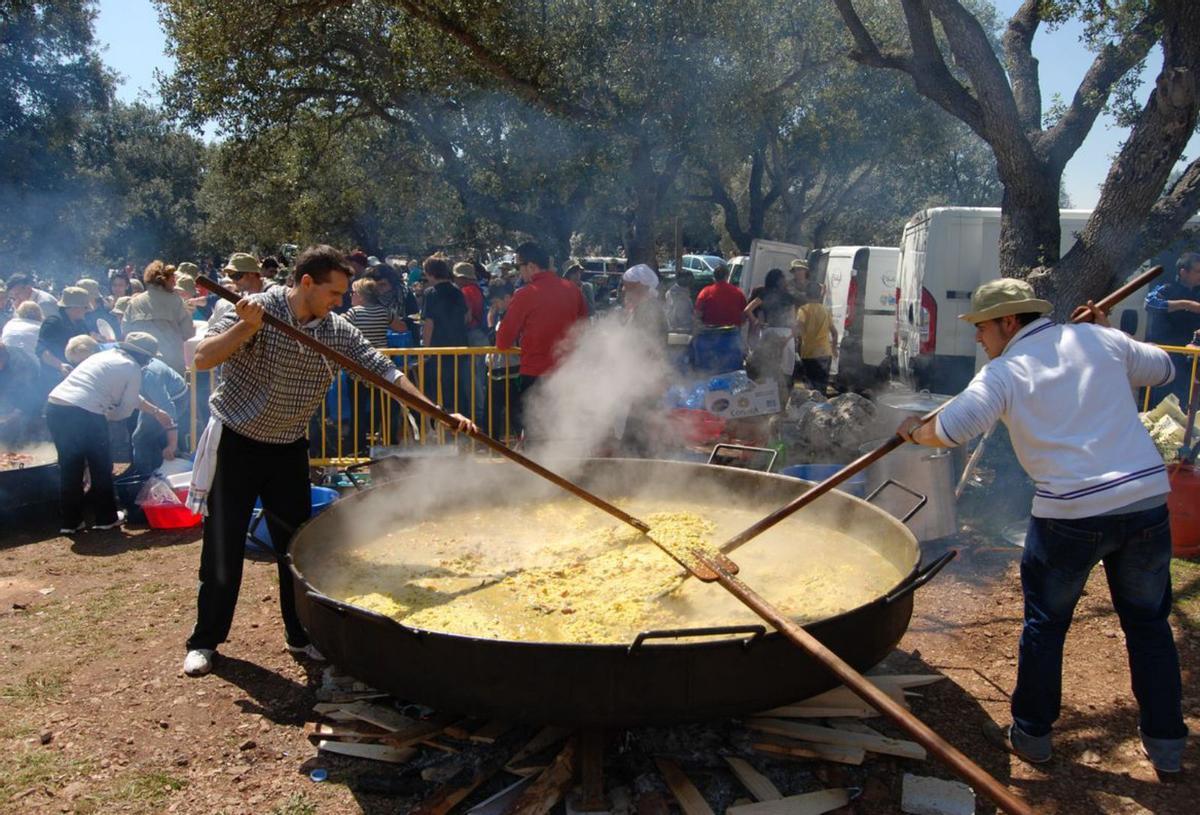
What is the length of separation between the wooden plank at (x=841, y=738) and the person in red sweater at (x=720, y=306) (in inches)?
289

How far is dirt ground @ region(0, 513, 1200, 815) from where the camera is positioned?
10.6ft

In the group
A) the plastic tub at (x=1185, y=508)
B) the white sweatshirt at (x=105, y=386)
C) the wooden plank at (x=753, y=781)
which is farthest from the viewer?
the white sweatshirt at (x=105, y=386)

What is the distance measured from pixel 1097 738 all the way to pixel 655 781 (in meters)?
2.00

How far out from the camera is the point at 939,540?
241 inches

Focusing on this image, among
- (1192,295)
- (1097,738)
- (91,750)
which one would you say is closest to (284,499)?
(91,750)

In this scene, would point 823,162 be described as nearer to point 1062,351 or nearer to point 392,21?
point 392,21

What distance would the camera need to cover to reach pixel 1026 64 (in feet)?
22.5

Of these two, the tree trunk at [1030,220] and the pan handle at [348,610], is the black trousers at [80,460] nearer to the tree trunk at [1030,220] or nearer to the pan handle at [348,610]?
the pan handle at [348,610]

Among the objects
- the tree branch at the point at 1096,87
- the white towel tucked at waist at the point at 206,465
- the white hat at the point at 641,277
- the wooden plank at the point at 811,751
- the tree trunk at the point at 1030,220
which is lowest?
the wooden plank at the point at 811,751

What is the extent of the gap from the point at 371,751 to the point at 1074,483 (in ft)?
9.77

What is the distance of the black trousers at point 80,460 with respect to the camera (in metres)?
6.39

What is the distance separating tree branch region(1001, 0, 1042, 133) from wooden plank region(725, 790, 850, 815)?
5762 mm

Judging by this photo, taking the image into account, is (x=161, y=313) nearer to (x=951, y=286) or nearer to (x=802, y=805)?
(x=802, y=805)

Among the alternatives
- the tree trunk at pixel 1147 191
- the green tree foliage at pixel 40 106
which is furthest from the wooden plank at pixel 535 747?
the green tree foliage at pixel 40 106
